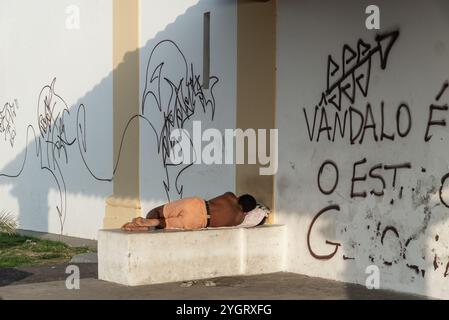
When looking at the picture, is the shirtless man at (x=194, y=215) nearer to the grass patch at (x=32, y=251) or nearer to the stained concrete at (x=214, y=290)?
the stained concrete at (x=214, y=290)

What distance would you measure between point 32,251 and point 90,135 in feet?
7.74

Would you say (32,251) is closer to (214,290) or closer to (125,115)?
(125,115)

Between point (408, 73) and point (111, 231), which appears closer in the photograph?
point (408, 73)

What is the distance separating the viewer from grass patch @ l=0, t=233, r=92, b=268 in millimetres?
11824

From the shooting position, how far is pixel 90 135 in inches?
569

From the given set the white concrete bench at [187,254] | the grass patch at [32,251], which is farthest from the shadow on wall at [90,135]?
the white concrete bench at [187,254]

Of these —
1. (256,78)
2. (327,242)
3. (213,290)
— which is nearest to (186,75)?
(256,78)

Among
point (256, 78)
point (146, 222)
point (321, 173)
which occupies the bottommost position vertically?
point (146, 222)

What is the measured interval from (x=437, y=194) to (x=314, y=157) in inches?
73.9

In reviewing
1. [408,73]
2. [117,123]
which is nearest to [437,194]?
[408,73]

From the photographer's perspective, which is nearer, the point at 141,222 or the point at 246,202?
the point at 141,222

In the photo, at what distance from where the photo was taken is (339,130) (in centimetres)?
936

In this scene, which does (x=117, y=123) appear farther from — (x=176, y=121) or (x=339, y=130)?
(x=339, y=130)

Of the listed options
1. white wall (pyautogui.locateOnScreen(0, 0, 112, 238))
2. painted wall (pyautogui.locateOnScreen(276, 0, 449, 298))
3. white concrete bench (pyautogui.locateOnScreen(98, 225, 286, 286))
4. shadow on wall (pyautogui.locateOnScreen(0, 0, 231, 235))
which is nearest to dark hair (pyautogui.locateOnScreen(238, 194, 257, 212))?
white concrete bench (pyautogui.locateOnScreen(98, 225, 286, 286))
